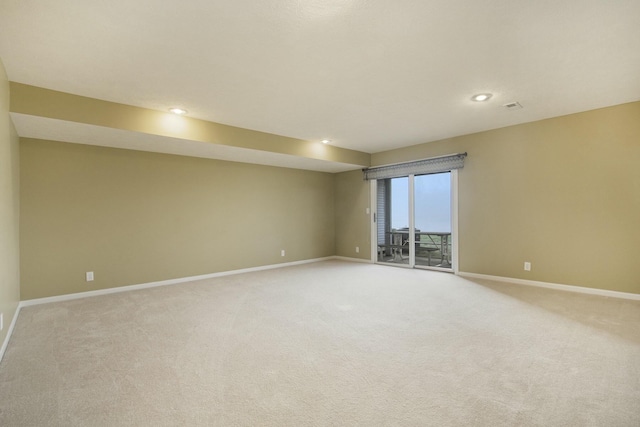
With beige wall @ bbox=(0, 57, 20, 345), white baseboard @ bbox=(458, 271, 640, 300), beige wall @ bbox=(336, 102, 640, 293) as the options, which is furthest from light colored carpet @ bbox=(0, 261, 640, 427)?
beige wall @ bbox=(336, 102, 640, 293)

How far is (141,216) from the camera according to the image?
14.7 ft

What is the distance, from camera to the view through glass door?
5484mm

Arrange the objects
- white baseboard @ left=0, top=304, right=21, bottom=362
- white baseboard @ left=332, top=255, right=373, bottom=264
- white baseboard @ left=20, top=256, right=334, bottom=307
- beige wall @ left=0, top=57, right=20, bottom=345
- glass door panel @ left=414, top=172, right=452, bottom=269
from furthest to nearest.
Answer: white baseboard @ left=332, top=255, right=373, bottom=264
glass door panel @ left=414, top=172, right=452, bottom=269
white baseboard @ left=20, top=256, right=334, bottom=307
beige wall @ left=0, top=57, right=20, bottom=345
white baseboard @ left=0, top=304, right=21, bottom=362

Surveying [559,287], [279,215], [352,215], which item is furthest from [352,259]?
[559,287]

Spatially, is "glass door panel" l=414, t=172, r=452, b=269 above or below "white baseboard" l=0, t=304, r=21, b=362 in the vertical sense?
above

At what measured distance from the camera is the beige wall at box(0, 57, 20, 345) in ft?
8.18

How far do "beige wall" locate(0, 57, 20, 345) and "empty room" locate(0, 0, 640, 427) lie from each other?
0.21ft

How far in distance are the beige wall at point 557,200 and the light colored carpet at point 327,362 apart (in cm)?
56

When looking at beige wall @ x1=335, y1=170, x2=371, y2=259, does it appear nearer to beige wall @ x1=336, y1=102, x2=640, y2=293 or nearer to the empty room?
Result: the empty room

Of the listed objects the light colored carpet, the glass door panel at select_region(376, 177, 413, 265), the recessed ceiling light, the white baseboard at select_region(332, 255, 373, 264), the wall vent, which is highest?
the wall vent

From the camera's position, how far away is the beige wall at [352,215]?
663 centimetres

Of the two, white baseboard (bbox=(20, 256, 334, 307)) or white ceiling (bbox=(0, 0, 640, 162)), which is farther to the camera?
white baseboard (bbox=(20, 256, 334, 307))

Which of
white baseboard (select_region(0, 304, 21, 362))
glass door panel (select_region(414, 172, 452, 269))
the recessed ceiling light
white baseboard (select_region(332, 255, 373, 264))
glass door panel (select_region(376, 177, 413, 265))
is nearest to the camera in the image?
white baseboard (select_region(0, 304, 21, 362))

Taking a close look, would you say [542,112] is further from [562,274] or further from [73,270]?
[73,270]
